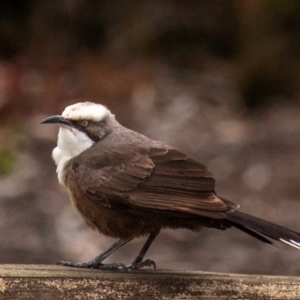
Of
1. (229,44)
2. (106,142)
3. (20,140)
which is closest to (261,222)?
(106,142)

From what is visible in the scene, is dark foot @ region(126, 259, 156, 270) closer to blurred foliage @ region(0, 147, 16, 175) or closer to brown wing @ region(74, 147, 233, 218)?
brown wing @ region(74, 147, 233, 218)

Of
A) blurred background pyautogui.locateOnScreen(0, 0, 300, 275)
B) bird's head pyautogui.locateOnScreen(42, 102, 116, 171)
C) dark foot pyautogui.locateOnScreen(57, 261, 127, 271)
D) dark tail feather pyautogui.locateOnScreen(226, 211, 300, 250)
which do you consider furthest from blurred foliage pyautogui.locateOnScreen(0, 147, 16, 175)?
dark tail feather pyautogui.locateOnScreen(226, 211, 300, 250)

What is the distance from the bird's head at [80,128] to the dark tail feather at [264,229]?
85 centimetres

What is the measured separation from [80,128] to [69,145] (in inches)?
3.7

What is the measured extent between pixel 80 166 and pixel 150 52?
6.58 m

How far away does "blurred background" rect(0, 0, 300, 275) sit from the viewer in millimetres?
6656

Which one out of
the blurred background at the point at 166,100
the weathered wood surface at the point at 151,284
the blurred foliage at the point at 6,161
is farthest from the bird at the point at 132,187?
the blurred foliage at the point at 6,161

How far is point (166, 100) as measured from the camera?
9.46 m

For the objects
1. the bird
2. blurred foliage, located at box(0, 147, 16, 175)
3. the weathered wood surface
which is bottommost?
the weathered wood surface

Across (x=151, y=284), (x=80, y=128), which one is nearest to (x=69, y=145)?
(x=80, y=128)

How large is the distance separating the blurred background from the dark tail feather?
2705 millimetres

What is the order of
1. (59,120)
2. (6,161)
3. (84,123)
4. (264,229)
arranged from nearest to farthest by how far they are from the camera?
(264,229)
(59,120)
(84,123)
(6,161)

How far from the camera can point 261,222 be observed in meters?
3.55

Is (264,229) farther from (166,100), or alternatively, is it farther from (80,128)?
(166,100)
